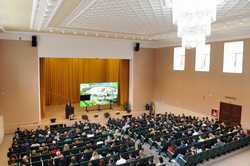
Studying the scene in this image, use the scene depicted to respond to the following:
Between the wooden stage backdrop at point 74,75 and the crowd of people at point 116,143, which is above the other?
the wooden stage backdrop at point 74,75

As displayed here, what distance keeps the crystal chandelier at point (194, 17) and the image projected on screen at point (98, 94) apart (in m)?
14.5

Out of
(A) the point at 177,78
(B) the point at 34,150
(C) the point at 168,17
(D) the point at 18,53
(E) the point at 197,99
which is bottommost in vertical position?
(B) the point at 34,150

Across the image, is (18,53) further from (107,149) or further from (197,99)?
(197,99)

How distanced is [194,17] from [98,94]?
15.7 meters

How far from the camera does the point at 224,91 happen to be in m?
15.6

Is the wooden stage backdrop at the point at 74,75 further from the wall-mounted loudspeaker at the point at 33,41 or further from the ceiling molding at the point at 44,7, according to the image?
the ceiling molding at the point at 44,7

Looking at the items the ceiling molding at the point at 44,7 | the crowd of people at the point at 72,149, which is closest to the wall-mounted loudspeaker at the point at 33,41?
the ceiling molding at the point at 44,7

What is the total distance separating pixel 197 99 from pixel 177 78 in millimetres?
2960

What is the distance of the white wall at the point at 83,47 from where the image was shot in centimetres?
1722

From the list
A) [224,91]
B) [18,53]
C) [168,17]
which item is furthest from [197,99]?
[18,53]

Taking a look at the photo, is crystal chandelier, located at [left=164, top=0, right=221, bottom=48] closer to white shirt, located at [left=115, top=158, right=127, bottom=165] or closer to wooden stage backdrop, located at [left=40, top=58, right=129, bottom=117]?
white shirt, located at [left=115, top=158, right=127, bottom=165]

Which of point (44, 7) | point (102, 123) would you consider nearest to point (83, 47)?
point (102, 123)

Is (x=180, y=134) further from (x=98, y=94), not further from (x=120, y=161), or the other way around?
(x=98, y=94)

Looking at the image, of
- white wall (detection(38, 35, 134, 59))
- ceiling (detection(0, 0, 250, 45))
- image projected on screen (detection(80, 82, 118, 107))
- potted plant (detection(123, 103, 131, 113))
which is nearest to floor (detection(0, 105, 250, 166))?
potted plant (detection(123, 103, 131, 113))
